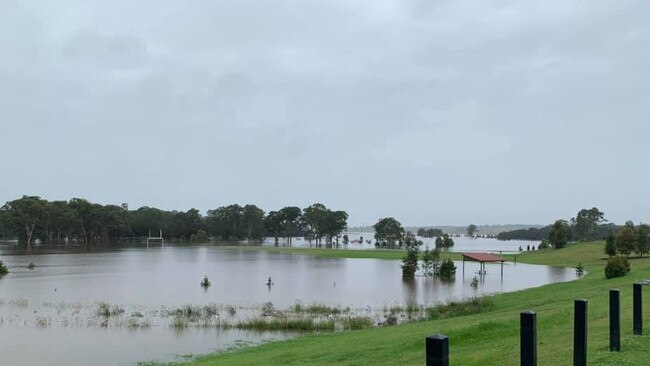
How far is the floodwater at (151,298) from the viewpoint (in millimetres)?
19859

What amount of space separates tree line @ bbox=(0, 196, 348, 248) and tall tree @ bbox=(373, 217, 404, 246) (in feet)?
35.7

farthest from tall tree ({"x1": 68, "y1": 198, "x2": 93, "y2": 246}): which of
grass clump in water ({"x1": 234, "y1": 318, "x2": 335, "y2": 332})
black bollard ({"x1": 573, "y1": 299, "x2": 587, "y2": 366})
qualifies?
black bollard ({"x1": 573, "y1": 299, "x2": 587, "y2": 366})

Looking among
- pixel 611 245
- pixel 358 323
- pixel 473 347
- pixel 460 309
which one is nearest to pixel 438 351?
pixel 473 347

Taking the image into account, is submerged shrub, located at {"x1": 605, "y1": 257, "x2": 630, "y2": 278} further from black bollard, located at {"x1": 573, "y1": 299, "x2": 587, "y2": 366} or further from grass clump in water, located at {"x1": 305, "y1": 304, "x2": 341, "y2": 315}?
black bollard, located at {"x1": 573, "y1": 299, "x2": 587, "y2": 366}

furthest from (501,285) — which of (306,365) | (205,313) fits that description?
(306,365)

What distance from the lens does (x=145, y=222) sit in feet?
524

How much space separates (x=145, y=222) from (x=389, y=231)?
6832 cm

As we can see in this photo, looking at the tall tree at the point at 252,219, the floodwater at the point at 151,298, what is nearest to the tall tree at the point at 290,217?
the tall tree at the point at 252,219

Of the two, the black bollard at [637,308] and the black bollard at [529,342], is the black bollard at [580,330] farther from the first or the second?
the black bollard at [637,308]

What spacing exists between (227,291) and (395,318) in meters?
15.8

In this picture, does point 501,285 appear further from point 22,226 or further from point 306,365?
point 22,226

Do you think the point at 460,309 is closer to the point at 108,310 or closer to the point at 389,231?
the point at 108,310

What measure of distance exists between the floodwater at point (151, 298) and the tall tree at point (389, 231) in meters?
83.5

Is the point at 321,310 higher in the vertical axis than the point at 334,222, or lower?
lower
